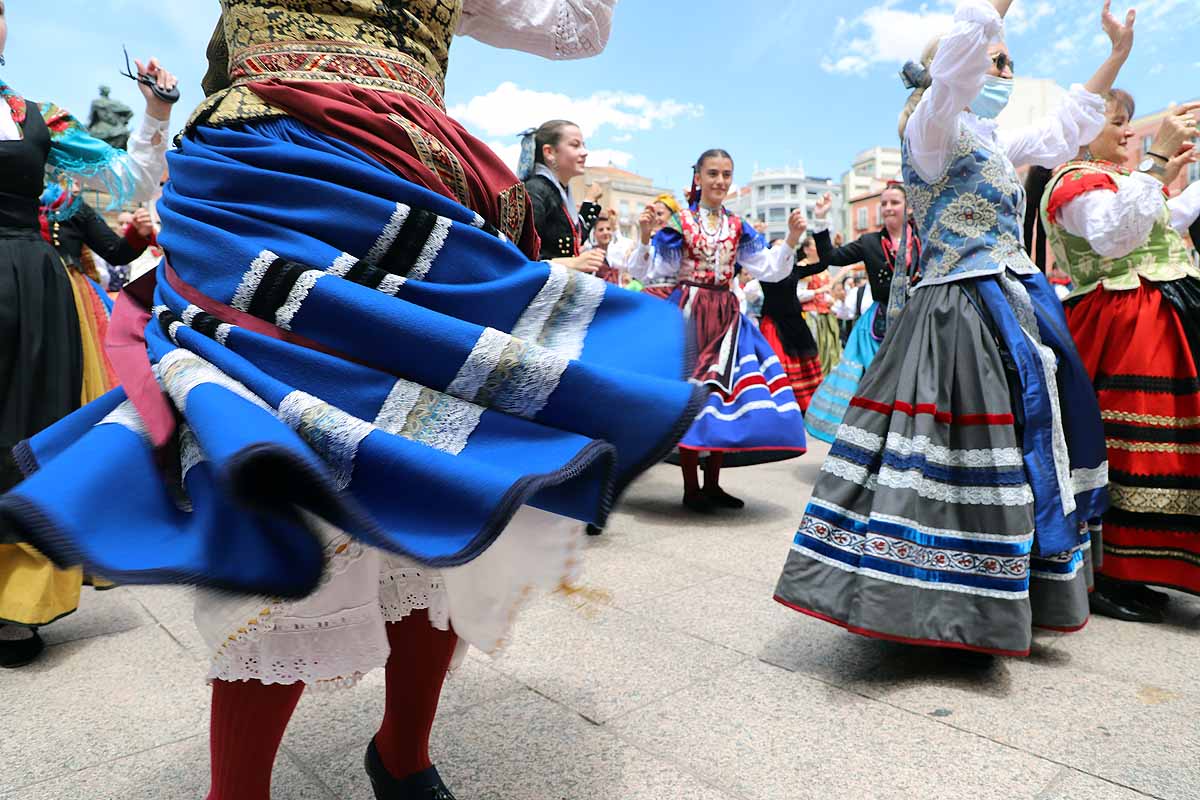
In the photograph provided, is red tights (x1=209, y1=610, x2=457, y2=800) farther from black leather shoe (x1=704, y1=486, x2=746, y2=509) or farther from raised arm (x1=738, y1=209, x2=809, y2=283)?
raised arm (x1=738, y1=209, x2=809, y2=283)

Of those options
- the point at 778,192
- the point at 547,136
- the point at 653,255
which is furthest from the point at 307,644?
the point at 778,192

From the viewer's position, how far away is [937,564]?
6.64ft

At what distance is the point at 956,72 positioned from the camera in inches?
79.7

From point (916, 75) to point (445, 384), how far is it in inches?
80.2

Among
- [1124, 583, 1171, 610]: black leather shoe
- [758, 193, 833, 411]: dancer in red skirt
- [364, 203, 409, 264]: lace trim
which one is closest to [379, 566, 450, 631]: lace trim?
[364, 203, 409, 264]: lace trim

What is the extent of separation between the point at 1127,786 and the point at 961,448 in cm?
83

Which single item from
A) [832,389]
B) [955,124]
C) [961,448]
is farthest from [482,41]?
[832,389]

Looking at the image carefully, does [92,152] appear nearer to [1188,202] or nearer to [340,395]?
[340,395]

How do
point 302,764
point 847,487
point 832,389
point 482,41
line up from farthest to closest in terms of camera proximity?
point 832,389 → point 847,487 → point 302,764 → point 482,41

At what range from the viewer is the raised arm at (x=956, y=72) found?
202 cm

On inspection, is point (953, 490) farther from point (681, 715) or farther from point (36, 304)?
point (36, 304)

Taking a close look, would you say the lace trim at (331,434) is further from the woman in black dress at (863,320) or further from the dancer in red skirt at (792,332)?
the dancer in red skirt at (792,332)

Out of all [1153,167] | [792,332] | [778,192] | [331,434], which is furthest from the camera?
[778,192]

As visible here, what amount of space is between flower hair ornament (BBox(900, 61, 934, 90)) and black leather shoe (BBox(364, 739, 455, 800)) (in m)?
2.21
